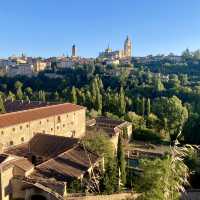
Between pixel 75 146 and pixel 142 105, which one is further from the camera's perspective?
pixel 142 105

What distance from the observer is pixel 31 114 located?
113 feet

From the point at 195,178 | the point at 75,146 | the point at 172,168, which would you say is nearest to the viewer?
the point at 172,168

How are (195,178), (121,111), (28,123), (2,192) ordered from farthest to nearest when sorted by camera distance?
1. (121,111)
2. (28,123)
3. (195,178)
4. (2,192)

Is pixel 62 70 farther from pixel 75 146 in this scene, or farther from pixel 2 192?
pixel 2 192

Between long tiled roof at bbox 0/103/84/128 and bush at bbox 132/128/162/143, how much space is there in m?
10.7

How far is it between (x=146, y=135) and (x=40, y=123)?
61.0ft

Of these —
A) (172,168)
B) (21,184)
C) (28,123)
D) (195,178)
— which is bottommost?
(195,178)

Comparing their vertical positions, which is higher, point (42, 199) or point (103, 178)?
point (103, 178)

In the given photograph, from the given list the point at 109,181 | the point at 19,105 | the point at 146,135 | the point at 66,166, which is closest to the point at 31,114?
the point at 66,166

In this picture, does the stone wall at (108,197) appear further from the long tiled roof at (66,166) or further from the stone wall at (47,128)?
the stone wall at (47,128)

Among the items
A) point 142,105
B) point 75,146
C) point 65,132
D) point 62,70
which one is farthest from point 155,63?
Answer: point 75,146

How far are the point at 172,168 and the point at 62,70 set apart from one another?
100819 mm

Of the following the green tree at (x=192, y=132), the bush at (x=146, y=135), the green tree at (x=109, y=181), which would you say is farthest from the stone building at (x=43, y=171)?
the bush at (x=146, y=135)

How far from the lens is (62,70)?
346 feet
